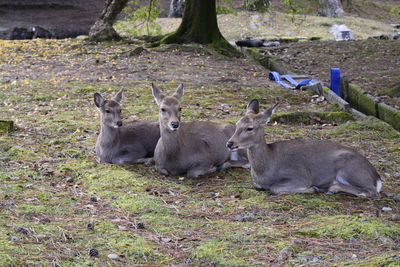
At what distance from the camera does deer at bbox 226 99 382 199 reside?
705 centimetres

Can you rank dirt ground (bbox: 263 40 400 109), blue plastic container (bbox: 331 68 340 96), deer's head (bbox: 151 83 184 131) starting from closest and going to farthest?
1. deer's head (bbox: 151 83 184 131)
2. blue plastic container (bbox: 331 68 340 96)
3. dirt ground (bbox: 263 40 400 109)

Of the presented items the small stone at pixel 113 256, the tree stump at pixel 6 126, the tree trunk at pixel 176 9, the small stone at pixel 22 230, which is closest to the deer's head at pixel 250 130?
the small stone at pixel 113 256

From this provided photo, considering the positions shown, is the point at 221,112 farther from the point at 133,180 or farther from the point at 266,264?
the point at 266,264

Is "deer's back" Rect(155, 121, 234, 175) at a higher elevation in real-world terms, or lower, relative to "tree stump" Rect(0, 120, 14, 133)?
higher

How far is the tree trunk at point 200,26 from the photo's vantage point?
65.4ft

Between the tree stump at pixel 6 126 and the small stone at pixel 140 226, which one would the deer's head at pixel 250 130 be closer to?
the small stone at pixel 140 226

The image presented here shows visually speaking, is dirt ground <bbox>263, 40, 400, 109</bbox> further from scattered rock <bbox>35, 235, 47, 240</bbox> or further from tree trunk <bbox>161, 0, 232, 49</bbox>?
scattered rock <bbox>35, 235, 47, 240</bbox>

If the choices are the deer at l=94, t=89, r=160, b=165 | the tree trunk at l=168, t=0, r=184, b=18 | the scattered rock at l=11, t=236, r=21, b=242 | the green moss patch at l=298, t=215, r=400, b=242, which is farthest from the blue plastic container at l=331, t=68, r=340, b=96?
the tree trunk at l=168, t=0, r=184, b=18

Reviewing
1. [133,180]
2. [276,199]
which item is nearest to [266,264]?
[276,199]

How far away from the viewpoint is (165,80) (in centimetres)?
1504

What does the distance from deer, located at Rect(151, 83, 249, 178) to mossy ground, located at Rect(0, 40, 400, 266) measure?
177 millimetres

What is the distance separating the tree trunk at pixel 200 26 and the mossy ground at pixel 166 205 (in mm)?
7236

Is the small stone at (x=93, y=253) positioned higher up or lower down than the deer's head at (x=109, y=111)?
lower down

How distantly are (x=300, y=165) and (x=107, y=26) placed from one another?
52.9 feet
